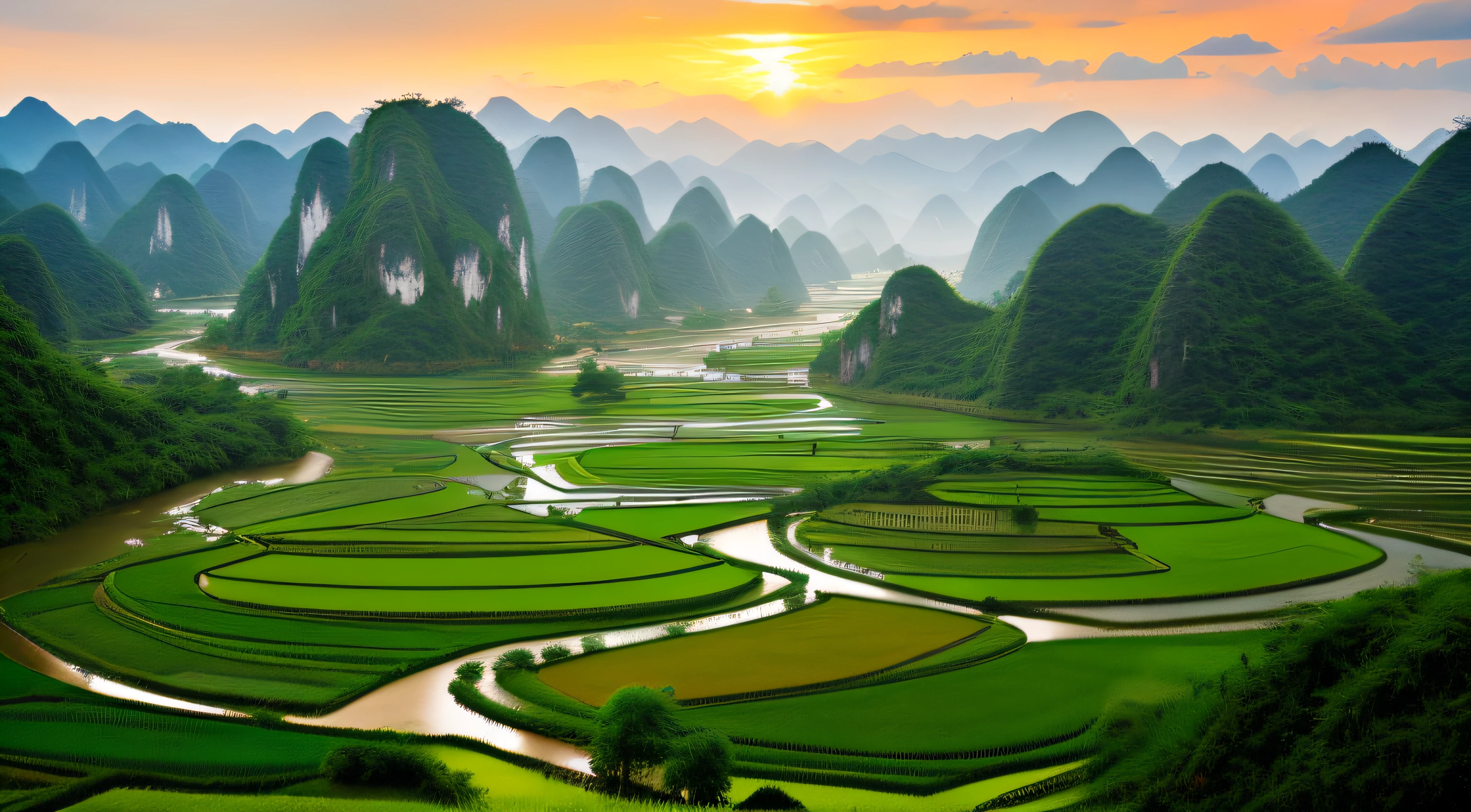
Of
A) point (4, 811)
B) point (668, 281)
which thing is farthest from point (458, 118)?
point (4, 811)

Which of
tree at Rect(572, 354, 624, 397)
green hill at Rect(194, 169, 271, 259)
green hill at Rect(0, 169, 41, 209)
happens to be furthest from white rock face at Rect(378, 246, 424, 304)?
green hill at Rect(194, 169, 271, 259)

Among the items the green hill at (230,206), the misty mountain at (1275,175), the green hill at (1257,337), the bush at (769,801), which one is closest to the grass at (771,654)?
the bush at (769,801)

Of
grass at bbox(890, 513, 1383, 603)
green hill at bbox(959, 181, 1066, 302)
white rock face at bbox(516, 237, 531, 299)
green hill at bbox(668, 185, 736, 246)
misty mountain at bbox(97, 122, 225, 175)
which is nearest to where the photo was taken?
grass at bbox(890, 513, 1383, 603)

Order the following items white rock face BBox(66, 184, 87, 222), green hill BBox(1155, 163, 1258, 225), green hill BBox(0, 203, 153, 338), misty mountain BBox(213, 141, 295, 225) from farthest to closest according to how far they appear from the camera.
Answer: misty mountain BBox(213, 141, 295, 225)
white rock face BBox(66, 184, 87, 222)
green hill BBox(0, 203, 153, 338)
green hill BBox(1155, 163, 1258, 225)

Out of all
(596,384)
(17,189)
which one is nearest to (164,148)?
(17,189)

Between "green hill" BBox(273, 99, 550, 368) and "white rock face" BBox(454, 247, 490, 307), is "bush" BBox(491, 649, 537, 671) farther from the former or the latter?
"white rock face" BBox(454, 247, 490, 307)

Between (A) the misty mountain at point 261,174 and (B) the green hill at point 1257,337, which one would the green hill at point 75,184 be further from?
(B) the green hill at point 1257,337

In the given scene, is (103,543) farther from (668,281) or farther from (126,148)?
(126,148)
